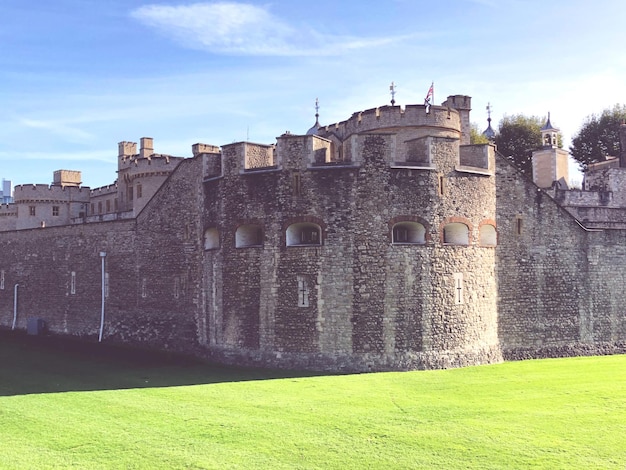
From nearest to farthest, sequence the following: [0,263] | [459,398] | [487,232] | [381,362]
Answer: [459,398], [381,362], [487,232], [0,263]

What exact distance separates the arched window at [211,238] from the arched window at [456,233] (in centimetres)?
667

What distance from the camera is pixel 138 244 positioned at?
22516 millimetres

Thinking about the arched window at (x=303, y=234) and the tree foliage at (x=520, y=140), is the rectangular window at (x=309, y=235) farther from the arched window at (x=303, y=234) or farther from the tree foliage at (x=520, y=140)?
the tree foliage at (x=520, y=140)

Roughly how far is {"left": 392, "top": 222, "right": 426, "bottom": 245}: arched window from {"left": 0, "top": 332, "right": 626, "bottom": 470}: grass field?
11.3ft

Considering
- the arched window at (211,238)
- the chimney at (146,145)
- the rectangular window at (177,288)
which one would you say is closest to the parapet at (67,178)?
the chimney at (146,145)

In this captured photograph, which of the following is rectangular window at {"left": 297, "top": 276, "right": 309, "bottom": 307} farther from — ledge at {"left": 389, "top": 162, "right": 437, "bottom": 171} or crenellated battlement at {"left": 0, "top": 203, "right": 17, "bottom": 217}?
crenellated battlement at {"left": 0, "top": 203, "right": 17, "bottom": 217}

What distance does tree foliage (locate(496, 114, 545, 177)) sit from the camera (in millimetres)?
39925

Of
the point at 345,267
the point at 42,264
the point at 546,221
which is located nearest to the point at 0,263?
the point at 42,264

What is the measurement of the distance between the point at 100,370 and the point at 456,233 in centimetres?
1021

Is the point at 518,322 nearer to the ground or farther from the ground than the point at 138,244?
nearer to the ground

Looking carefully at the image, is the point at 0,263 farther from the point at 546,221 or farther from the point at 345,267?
the point at 546,221

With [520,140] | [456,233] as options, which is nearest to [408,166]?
[456,233]

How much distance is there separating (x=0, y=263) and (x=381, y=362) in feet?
67.9

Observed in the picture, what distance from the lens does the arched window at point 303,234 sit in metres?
17.1
